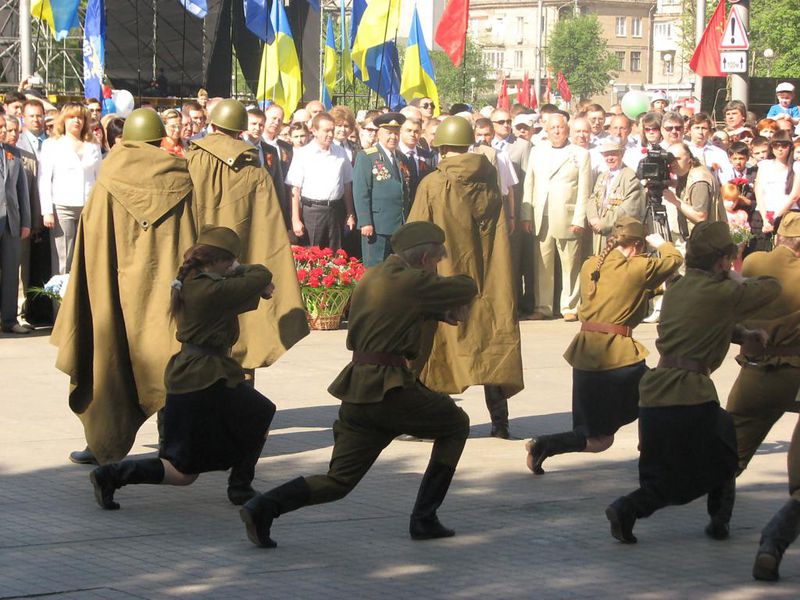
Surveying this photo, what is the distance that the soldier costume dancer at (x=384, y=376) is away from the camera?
6.69 metres

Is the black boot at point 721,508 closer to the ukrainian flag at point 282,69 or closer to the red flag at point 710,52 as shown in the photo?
the ukrainian flag at point 282,69

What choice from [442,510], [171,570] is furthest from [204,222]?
[171,570]

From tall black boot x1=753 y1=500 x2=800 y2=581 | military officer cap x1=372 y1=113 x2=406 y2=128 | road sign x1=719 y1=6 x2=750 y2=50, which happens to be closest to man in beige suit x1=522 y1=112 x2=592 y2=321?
military officer cap x1=372 y1=113 x2=406 y2=128

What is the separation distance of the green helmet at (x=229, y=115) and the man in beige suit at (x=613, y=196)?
15.5 ft

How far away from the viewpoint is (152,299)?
8430mm

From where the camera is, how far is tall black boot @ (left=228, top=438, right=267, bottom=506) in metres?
7.68

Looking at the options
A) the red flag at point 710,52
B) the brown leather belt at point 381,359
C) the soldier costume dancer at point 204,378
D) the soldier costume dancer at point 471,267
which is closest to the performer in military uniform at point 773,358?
the brown leather belt at point 381,359

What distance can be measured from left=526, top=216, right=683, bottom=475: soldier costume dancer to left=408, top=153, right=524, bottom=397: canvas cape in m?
1.03

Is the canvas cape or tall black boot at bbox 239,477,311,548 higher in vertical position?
Answer: the canvas cape

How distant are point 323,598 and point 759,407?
2.58m

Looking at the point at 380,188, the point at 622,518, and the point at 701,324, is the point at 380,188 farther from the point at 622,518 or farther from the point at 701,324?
the point at 622,518

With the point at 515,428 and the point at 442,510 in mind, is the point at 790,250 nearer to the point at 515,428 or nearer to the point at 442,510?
the point at 442,510

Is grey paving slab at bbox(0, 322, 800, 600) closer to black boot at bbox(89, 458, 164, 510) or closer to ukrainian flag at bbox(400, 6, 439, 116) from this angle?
black boot at bbox(89, 458, 164, 510)

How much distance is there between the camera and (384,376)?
670 centimetres
